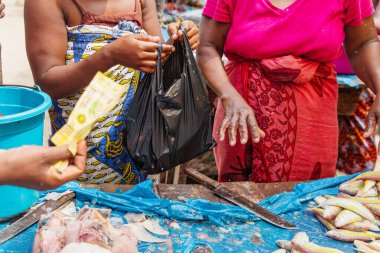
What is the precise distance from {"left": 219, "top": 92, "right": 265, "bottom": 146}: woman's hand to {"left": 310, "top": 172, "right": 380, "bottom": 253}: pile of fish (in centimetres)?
46

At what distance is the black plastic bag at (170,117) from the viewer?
6.32ft

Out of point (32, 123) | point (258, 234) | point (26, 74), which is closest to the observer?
point (32, 123)

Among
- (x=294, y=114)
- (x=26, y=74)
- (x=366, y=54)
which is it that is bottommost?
(x=26, y=74)

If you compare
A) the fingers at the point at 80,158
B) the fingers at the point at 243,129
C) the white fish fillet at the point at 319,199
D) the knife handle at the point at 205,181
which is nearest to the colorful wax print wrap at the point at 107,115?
the knife handle at the point at 205,181

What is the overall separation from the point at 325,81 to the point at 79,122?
166 centimetres

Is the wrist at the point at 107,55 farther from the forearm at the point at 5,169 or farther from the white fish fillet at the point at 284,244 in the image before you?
the white fish fillet at the point at 284,244

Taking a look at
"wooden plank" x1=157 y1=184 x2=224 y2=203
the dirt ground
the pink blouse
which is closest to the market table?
"wooden plank" x1=157 y1=184 x2=224 y2=203

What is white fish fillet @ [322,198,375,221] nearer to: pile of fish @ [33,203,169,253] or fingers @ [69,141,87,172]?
pile of fish @ [33,203,169,253]

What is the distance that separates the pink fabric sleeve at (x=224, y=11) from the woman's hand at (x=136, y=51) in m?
0.60

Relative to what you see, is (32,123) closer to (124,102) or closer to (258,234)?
(124,102)

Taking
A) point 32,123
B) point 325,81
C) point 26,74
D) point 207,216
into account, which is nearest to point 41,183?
point 32,123

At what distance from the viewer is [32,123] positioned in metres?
1.58

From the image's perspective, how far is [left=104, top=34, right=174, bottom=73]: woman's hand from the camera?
5.76 ft

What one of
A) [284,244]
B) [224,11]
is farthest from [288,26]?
[284,244]
